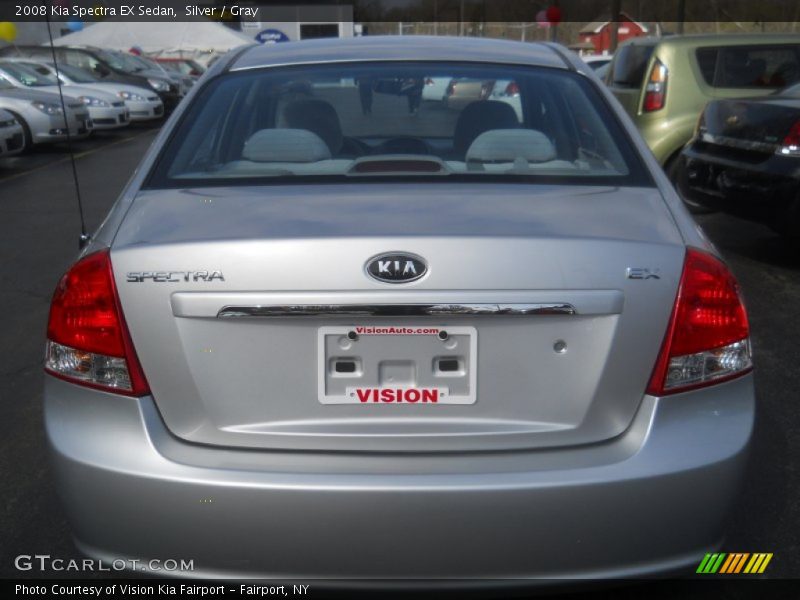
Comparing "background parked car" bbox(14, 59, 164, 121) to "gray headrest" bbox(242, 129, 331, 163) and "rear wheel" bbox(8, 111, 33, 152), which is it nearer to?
"rear wheel" bbox(8, 111, 33, 152)

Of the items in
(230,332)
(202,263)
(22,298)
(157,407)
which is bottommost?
(22,298)

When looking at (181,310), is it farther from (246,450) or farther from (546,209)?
(546,209)

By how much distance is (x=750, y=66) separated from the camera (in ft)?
31.6

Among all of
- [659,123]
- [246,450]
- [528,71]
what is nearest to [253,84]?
[528,71]

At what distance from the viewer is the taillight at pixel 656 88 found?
9.45 m

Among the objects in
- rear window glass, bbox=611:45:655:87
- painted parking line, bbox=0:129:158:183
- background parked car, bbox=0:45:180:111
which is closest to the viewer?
rear window glass, bbox=611:45:655:87

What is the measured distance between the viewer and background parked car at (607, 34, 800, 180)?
937 cm

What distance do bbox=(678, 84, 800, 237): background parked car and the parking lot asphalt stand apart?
479mm

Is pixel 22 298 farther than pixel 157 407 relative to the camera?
Yes

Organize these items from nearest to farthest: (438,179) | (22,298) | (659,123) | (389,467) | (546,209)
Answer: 1. (389,467)
2. (546,209)
3. (438,179)
4. (22,298)
5. (659,123)

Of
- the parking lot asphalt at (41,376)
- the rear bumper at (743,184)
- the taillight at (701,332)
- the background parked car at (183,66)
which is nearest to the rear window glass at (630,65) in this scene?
Result: the parking lot asphalt at (41,376)

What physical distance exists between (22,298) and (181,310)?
4747mm

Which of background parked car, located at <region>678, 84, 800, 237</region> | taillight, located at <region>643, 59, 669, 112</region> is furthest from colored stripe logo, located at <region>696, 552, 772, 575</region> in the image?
taillight, located at <region>643, 59, 669, 112</region>

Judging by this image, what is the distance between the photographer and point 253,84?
3441 millimetres
